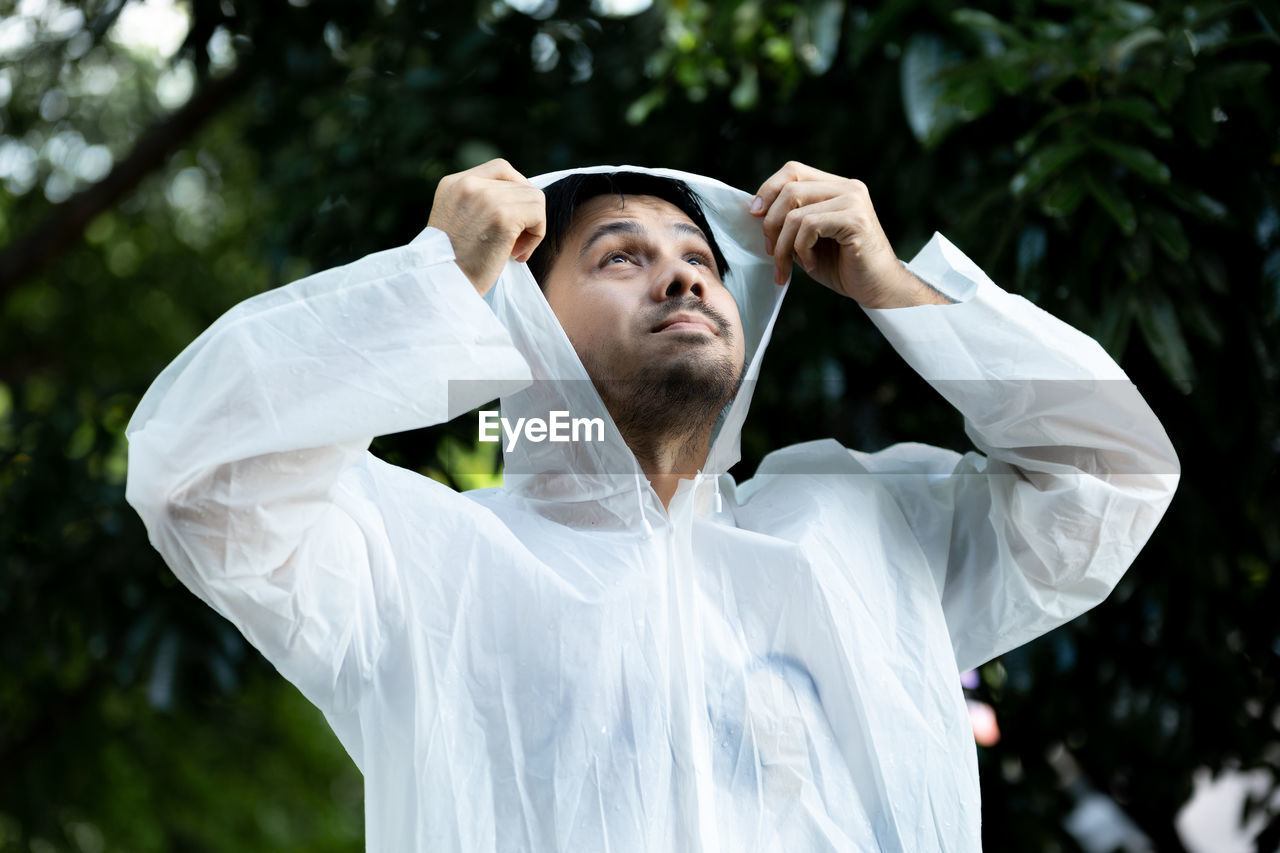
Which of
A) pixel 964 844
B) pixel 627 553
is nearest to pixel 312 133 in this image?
pixel 627 553

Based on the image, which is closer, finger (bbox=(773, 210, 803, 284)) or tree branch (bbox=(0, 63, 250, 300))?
finger (bbox=(773, 210, 803, 284))

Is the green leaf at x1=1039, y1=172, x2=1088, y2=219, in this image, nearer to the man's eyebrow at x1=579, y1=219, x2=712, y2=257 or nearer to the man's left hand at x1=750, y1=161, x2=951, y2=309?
the man's left hand at x1=750, y1=161, x2=951, y2=309

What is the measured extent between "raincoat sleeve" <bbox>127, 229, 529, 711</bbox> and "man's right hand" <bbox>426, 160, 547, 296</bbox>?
0.08 feet

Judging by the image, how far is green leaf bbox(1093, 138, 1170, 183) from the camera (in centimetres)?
181

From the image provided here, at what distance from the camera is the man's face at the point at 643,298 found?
4.83 ft

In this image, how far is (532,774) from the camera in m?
1.26

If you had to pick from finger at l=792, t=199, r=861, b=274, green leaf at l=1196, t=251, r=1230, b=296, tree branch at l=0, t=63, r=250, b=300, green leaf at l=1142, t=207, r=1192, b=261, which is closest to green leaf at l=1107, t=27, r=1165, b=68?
green leaf at l=1142, t=207, r=1192, b=261

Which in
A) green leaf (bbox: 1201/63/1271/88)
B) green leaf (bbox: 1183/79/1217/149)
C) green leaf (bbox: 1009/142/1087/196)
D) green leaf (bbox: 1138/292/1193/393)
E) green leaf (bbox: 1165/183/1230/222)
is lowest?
green leaf (bbox: 1138/292/1193/393)

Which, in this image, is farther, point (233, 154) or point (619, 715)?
point (233, 154)

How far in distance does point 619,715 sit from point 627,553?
197mm

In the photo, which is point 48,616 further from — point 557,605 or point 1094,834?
point 1094,834

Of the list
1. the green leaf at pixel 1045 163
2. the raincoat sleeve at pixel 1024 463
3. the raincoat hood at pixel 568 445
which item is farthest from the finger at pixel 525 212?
the green leaf at pixel 1045 163

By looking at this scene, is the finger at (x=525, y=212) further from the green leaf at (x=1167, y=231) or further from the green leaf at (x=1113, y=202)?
the green leaf at (x=1167, y=231)

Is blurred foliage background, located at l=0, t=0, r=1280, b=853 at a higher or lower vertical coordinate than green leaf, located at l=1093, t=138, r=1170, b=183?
lower
